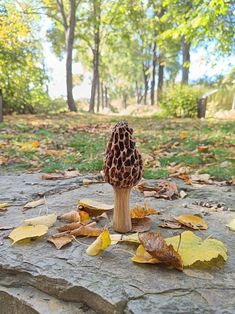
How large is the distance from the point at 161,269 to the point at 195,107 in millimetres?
13635

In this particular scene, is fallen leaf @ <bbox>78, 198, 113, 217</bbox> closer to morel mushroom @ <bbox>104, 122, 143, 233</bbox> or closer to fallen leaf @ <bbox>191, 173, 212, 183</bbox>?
morel mushroom @ <bbox>104, 122, 143, 233</bbox>

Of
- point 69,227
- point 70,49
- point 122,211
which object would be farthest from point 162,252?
point 70,49

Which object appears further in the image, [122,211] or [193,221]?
[193,221]

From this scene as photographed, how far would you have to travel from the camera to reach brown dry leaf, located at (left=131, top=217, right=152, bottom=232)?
1958 mm

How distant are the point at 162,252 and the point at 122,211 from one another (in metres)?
0.45

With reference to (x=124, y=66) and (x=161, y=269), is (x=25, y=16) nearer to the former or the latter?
(x=161, y=269)

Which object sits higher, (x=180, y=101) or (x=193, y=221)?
(x=180, y=101)

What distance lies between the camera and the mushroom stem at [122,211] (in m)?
1.86

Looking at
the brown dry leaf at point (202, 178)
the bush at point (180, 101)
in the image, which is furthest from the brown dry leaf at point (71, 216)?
the bush at point (180, 101)

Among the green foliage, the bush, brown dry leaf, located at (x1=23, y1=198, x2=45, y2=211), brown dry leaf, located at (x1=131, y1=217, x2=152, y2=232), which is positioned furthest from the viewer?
the bush

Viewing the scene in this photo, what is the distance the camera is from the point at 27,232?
1897 mm

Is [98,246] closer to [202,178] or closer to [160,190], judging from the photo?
[160,190]

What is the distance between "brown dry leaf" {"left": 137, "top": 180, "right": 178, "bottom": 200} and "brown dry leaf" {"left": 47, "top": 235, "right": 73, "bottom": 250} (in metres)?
1.06

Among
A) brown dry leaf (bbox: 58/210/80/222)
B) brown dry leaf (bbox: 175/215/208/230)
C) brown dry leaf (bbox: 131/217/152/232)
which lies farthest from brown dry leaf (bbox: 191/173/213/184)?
brown dry leaf (bbox: 58/210/80/222)
